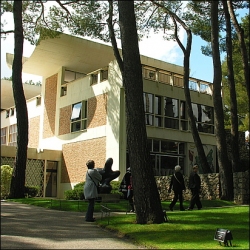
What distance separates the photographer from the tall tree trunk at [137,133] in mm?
9023

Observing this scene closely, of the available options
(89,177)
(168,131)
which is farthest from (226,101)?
(89,177)

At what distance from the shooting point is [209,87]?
2703 centimetres

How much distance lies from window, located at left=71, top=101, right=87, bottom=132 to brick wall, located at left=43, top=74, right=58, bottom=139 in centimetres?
281

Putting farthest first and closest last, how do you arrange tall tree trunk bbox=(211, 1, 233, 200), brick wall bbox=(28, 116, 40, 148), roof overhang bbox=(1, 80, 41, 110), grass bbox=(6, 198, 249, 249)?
roof overhang bbox=(1, 80, 41, 110) < brick wall bbox=(28, 116, 40, 148) < tall tree trunk bbox=(211, 1, 233, 200) < grass bbox=(6, 198, 249, 249)

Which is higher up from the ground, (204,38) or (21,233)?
(204,38)

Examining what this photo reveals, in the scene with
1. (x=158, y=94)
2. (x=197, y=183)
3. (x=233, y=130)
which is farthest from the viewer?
(x=158, y=94)

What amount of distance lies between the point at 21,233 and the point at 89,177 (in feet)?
9.32

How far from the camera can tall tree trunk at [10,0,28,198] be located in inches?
667

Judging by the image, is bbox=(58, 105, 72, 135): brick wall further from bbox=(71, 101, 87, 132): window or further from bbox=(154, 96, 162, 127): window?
bbox=(154, 96, 162, 127): window

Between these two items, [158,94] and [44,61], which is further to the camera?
[44,61]

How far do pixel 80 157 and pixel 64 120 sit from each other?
3.78m

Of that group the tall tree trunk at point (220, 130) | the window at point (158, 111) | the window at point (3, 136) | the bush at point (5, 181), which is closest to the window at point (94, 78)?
the window at point (158, 111)

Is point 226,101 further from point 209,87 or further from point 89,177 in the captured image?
point 89,177

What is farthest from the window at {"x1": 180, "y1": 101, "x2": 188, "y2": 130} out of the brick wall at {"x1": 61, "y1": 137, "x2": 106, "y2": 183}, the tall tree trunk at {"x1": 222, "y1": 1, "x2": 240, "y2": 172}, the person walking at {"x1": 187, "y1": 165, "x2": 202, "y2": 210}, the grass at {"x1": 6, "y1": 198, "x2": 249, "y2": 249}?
the grass at {"x1": 6, "y1": 198, "x2": 249, "y2": 249}
